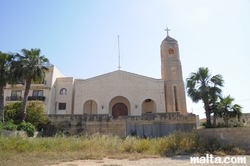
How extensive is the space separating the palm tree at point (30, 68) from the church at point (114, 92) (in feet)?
26.6

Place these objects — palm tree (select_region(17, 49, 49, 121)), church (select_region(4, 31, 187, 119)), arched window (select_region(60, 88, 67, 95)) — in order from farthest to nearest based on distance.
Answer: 1. arched window (select_region(60, 88, 67, 95))
2. church (select_region(4, 31, 187, 119))
3. palm tree (select_region(17, 49, 49, 121))

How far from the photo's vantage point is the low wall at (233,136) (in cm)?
1174

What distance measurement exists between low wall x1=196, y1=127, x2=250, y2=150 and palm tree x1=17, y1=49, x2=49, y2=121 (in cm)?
1616

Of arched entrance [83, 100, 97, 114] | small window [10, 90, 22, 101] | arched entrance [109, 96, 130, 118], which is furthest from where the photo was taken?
arched entrance [83, 100, 97, 114]

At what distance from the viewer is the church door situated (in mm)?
29734

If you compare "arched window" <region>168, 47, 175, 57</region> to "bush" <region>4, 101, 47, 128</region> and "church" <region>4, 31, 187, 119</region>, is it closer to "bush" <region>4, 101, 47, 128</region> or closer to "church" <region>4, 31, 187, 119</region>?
"church" <region>4, 31, 187, 119</region>

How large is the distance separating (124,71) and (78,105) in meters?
8.19

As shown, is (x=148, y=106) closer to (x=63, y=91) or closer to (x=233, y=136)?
(x=63, y=91)

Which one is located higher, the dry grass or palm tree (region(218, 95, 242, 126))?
palm tree (region(218, 95, 242, 126))

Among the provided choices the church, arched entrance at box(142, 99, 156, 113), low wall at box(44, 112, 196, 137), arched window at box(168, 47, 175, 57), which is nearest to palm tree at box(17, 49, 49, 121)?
low wall at box(44, 112, 196, 137)

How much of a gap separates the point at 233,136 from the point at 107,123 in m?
12.4

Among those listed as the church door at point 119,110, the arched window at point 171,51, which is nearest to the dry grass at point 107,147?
the church door at point 119,110

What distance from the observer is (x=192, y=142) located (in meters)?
11.8

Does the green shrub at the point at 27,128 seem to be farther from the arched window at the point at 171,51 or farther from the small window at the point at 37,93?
the arched window at the point at 171,51
